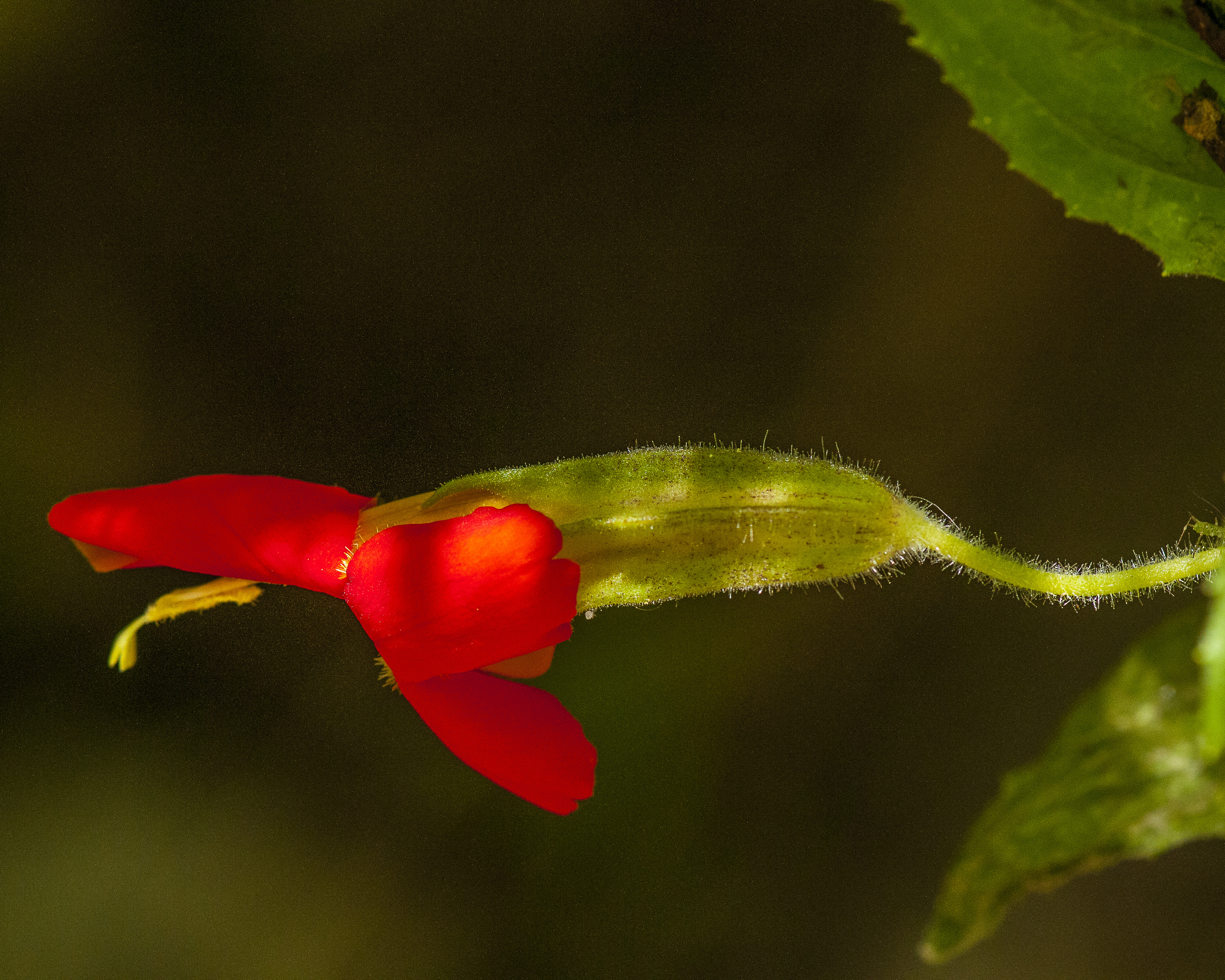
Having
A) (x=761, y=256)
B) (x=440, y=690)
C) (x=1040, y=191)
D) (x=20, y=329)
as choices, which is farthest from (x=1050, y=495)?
(x=20, y=329)

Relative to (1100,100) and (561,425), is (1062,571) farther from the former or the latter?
(561,425)

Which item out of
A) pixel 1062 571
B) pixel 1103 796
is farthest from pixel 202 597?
pixel 1103 796

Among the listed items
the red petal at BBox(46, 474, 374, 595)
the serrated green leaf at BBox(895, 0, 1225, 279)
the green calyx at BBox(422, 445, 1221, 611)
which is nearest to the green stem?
the green calyx at BBox(422, 445, 1221, 611)

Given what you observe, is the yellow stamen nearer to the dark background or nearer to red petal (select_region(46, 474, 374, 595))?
red petal (select_region(46, 474, 374, 595))

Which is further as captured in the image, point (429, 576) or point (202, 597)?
point (202, 597)

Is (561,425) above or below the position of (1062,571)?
below

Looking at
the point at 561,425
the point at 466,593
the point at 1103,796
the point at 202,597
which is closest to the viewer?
the point at 466,593
